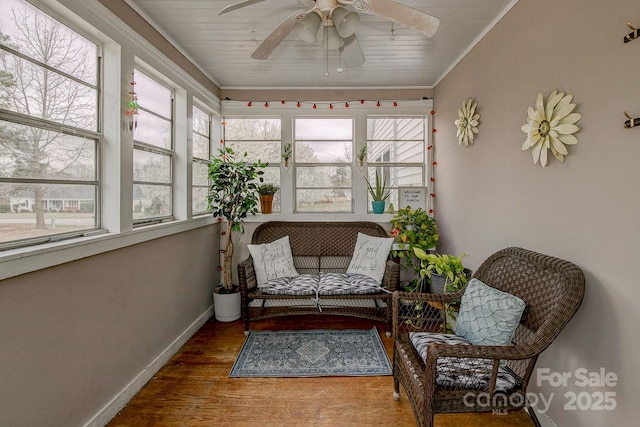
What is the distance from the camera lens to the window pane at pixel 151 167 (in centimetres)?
250

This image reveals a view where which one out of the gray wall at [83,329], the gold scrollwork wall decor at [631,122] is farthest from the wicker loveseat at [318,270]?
the gold scrollwork wall decor at [631,122]

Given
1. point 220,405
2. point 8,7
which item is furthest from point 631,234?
point 8,7

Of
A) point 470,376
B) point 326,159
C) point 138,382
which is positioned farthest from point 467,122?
point 138,382

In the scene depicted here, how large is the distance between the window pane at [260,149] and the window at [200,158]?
0.35 metres

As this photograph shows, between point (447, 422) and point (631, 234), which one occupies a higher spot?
point (631, 234)

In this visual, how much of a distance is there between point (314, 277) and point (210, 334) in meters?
1.17

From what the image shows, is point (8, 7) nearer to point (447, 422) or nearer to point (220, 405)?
point (220, 405)

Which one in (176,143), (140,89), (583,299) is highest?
(140,89)

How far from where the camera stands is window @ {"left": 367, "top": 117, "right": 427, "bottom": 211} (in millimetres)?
4074

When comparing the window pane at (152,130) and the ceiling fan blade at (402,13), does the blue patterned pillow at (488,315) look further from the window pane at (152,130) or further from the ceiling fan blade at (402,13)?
the window pane at (152,130)

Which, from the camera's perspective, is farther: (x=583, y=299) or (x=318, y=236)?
(x=318, y=236)

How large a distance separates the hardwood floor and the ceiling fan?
2276 millimetres

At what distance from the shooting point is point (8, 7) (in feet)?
4.96

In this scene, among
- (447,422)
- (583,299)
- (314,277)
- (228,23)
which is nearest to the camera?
(583,299)
